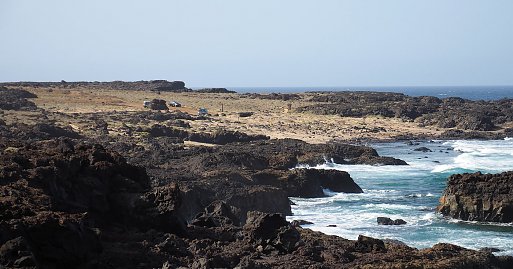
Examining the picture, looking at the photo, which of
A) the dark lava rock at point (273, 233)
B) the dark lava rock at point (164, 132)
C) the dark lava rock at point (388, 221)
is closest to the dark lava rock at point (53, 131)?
the dark lava rock at point (164, 132)

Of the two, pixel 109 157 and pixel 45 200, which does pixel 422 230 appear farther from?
pixel 45 200

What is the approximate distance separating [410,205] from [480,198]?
4108mm

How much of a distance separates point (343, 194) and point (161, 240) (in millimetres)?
20637

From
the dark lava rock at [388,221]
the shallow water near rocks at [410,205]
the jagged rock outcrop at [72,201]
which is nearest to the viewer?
the jagged rock outcrop at [72,201]

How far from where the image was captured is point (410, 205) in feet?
109

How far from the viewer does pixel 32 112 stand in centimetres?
5519

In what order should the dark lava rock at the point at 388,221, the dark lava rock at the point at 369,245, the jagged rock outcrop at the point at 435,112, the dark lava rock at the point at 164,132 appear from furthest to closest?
the jagged rock outcrop at the point at 435,112, the dark lava rock at the point at 164,132, the dark lava rock at the point at 388,221, the dark lava rock at the point at 369,245

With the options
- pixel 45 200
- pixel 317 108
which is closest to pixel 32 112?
pixel 317 108

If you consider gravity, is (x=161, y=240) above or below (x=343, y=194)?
above

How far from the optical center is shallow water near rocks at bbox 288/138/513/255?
26359 mm

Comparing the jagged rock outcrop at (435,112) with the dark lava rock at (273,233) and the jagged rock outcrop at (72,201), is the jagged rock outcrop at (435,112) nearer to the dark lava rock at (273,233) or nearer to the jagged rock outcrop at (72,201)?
the dark lava rock at (273,233)

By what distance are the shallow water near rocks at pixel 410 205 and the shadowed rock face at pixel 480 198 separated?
539 millimetres

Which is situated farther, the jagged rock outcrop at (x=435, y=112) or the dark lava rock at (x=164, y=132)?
the jagged rock outcrop at (x=435, y=112)

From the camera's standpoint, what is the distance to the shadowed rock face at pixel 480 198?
29.1 metres
